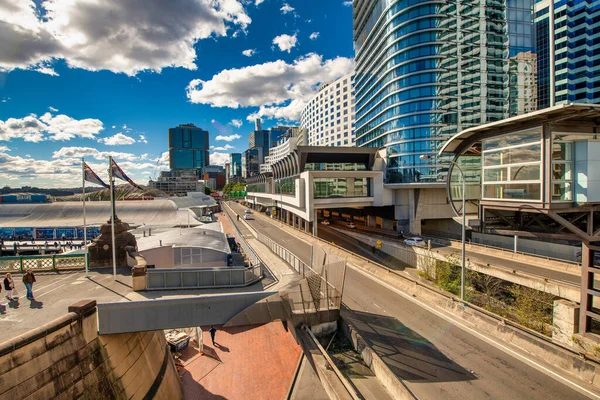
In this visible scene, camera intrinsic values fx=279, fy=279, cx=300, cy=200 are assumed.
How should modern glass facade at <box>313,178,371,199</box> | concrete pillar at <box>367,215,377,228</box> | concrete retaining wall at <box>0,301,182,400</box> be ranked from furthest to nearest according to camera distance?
1. concrete pillar at <box>367,215,377,228</box>
2. modern glass facade at <box>313,178,371,199</box>
3. concrete retaining wall at <box>0,301,182,400</box>

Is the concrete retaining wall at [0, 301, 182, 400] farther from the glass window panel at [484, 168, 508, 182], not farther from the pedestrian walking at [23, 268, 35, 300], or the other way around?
the glass window panel at [484, 168, 508, 182]

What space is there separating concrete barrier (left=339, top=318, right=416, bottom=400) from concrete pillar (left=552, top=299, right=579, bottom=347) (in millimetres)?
10041

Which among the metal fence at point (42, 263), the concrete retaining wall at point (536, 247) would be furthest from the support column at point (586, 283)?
the metal fence at point (42, 263)

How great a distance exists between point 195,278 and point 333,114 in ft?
297

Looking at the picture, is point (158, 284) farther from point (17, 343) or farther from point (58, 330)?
point (17, 343)

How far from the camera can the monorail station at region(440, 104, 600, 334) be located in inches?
398

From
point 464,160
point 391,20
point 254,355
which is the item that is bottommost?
point 254,355

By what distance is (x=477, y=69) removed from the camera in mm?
42969

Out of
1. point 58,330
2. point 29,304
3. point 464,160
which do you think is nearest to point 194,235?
point 29,304

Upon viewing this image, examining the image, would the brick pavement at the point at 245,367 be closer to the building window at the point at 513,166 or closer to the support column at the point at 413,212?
the building window at the point at 513,166

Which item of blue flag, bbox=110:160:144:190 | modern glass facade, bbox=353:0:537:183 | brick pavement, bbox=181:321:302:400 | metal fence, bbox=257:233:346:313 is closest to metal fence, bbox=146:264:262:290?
metal fence, bbox=257:233:346:313

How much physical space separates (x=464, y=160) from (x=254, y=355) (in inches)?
686

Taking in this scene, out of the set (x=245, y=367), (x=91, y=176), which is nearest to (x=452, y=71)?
(x=245, y=367)

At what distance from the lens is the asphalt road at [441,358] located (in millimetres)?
9234
